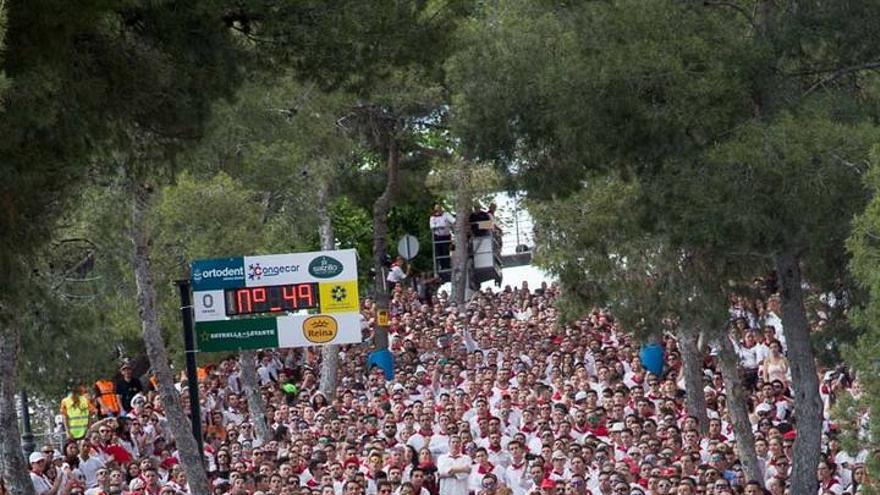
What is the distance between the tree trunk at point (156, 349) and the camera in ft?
80.9

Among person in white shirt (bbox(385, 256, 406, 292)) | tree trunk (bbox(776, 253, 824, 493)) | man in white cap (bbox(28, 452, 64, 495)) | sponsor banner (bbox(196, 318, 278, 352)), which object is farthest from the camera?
person in white shirt (bbox(385, 256, 406, 292))

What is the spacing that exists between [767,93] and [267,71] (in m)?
5.12

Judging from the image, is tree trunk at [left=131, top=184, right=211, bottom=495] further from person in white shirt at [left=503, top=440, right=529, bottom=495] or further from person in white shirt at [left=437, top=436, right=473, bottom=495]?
person in white shirt at [left=503, top=440, right=529, bottom=495]

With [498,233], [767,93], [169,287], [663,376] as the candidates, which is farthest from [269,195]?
[498,233]

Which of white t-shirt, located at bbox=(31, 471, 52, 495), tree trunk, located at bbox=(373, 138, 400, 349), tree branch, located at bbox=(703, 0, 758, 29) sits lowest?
white t-shirt, located at bbox=(31, 471, 52, 495)

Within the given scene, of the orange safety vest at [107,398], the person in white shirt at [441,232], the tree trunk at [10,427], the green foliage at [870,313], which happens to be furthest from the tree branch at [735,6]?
the person in white shirt at [441,232]

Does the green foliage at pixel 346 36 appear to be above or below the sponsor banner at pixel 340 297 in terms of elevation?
above

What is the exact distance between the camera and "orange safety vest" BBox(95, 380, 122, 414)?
34.0 meters

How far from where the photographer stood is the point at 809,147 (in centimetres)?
1944

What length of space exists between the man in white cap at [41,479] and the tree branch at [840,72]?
10487mm

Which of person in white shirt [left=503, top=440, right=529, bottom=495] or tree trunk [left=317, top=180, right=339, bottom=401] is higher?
tree trunk [left=317, top=180, right=339, bottom=401]

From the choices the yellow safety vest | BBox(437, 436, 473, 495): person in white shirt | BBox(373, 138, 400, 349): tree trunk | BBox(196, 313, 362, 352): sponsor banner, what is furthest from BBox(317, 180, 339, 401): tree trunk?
BBox(437, 436, 473, 495): person in white shirt

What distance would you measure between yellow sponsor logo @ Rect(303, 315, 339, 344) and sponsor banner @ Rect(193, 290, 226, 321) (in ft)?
3.75

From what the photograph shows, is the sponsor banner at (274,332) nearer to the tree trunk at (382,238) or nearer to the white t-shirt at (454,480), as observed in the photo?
the white t-shirt at (454,480)
